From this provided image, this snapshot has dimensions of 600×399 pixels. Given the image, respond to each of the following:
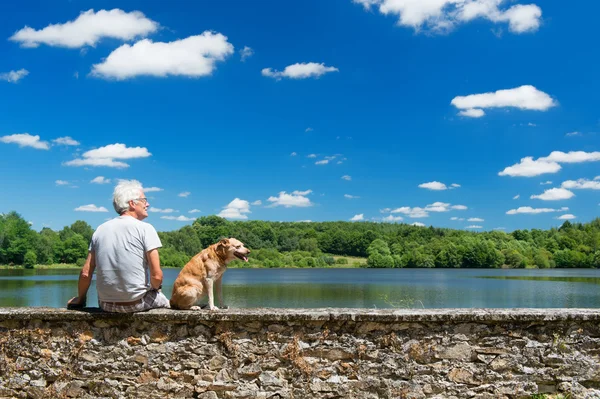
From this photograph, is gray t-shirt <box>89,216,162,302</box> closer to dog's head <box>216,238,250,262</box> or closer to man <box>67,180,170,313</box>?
man <box>67,180,170,313</box>

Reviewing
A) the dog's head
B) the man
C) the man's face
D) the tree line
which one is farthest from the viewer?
the tree line

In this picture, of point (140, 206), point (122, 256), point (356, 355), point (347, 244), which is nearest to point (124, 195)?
point (140, 206)

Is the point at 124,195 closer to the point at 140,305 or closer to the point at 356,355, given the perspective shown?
the point at 140,305

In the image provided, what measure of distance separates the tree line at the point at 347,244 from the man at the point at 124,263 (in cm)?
7030

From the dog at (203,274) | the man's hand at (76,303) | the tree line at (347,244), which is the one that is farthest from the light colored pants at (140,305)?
the tree line at (347,244)

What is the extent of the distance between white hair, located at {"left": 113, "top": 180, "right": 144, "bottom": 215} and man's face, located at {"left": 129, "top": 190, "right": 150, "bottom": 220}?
0.10ft

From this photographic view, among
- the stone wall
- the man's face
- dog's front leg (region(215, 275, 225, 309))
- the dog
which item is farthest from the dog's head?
the man's face

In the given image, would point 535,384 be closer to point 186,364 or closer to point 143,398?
point 186,364

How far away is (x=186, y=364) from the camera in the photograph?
15.2 feet

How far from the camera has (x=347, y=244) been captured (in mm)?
110062

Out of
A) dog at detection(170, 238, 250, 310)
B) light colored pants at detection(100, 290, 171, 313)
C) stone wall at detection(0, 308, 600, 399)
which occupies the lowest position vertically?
stone wall at detection(0, 308, 600, 399)

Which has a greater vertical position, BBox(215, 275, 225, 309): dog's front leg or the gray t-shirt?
the gray t-shirt

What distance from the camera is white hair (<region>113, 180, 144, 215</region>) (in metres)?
4.70

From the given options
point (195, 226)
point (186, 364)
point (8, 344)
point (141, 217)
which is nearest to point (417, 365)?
point (186, 364)
